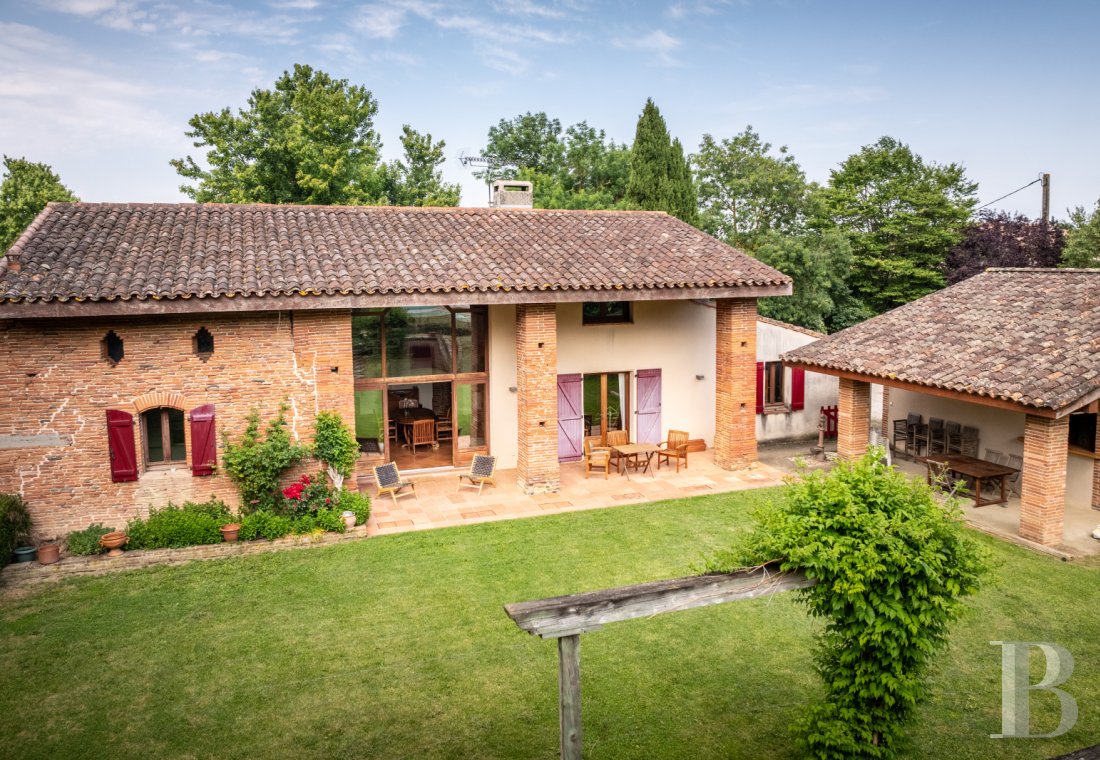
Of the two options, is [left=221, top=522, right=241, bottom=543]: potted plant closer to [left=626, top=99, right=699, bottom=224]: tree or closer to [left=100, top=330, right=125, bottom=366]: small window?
[left=100, top=330, right=125, bottom=366]: small window

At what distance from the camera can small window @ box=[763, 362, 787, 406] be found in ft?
63.9

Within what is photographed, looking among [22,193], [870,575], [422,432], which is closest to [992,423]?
[422,432]

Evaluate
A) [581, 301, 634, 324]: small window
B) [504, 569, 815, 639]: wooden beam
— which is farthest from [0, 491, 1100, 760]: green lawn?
[581, 301, 634, 324]: small window

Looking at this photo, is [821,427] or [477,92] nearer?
[821,427]

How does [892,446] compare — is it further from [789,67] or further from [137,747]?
[137,747]

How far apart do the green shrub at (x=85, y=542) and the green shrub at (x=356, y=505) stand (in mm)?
3764

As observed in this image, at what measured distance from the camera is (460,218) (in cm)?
1722

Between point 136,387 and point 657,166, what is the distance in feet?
71.0

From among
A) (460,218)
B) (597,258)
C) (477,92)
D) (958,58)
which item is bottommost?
(597,258)

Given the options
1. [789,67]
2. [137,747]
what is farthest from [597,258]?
[789,67]

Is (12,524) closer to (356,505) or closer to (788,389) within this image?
(356,505)

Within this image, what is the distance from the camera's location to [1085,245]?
28.0m

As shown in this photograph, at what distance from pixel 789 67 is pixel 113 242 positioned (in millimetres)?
22069

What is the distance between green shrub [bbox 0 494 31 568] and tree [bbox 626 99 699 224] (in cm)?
2263
